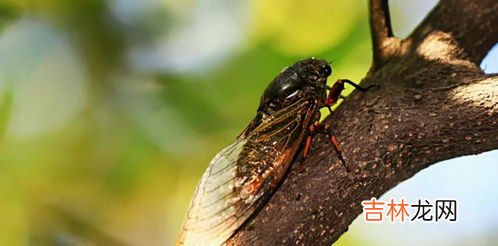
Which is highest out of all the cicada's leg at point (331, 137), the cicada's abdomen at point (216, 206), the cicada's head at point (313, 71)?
the cicada's head at point (313, 71)

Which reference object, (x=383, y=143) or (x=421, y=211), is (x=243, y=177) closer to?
(x=383, y=143)

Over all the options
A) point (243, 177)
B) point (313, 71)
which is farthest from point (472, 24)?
point (243, 177)

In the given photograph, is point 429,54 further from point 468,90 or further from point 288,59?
point 288,59

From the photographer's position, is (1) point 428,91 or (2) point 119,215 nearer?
(1) point 428,91

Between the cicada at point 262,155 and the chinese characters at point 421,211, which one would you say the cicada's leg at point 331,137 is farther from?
the chinese characters at point 421,211

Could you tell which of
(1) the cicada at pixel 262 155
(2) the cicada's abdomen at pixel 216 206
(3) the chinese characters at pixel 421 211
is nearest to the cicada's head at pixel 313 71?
(1) the cicada at pixel 262 155

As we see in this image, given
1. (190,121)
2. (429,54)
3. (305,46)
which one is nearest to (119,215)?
Answer: (190,121)

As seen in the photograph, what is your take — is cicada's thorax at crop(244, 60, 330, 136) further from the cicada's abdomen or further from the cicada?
the cicada's abdomen

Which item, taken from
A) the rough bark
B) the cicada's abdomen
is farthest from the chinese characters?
the cicada's abdomen
